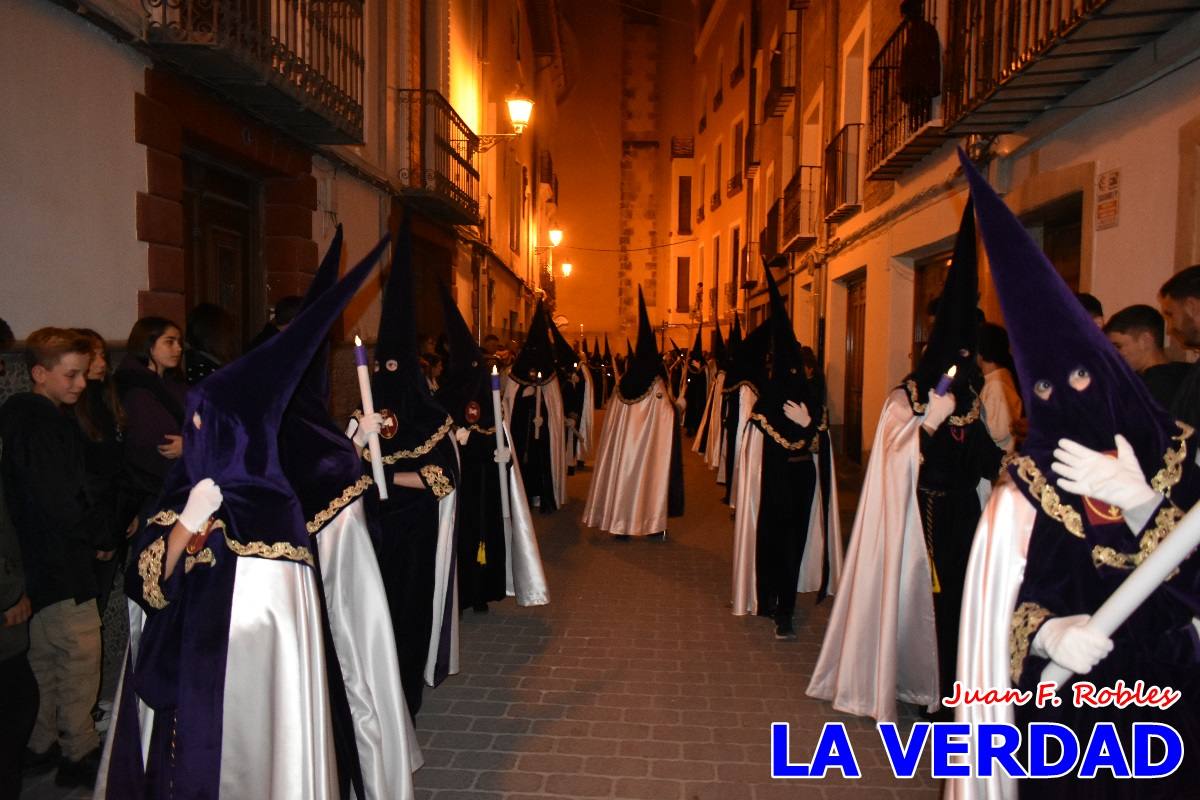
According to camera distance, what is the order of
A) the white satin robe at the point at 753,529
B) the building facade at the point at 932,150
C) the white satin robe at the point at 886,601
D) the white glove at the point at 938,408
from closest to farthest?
the white glove at the point at 938,408 < the white satin robe at the point at 886,601 < the building facade at the point at 932,150 < the white satin robe at the point at 753,529

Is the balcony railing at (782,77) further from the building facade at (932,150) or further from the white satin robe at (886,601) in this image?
the white satin robe at (886,601)

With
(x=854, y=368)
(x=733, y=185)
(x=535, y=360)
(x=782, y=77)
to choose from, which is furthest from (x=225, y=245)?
(x=733, y=185)

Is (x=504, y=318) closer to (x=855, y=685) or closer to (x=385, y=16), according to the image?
(x=385, y=16)

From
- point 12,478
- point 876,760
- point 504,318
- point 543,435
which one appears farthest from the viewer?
point 504,318

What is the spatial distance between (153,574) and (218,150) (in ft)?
18.9

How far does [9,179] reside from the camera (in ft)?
14.8

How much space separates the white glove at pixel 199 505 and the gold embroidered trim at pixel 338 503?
54 centimetres

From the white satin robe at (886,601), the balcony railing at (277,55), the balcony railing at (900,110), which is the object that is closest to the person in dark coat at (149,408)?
the balcony railing at (277,55)

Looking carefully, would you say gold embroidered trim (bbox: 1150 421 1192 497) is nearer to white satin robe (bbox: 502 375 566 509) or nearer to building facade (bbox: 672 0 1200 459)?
building facade (bbox: 672 0 1200 459)

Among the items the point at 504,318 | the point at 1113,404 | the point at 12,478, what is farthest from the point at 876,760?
the point at 504,318

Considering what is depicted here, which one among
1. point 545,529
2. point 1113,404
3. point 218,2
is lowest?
point 545,529

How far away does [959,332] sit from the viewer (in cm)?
396

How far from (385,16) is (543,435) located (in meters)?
5.77

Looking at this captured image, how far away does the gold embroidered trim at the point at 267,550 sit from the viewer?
8.31 ft
